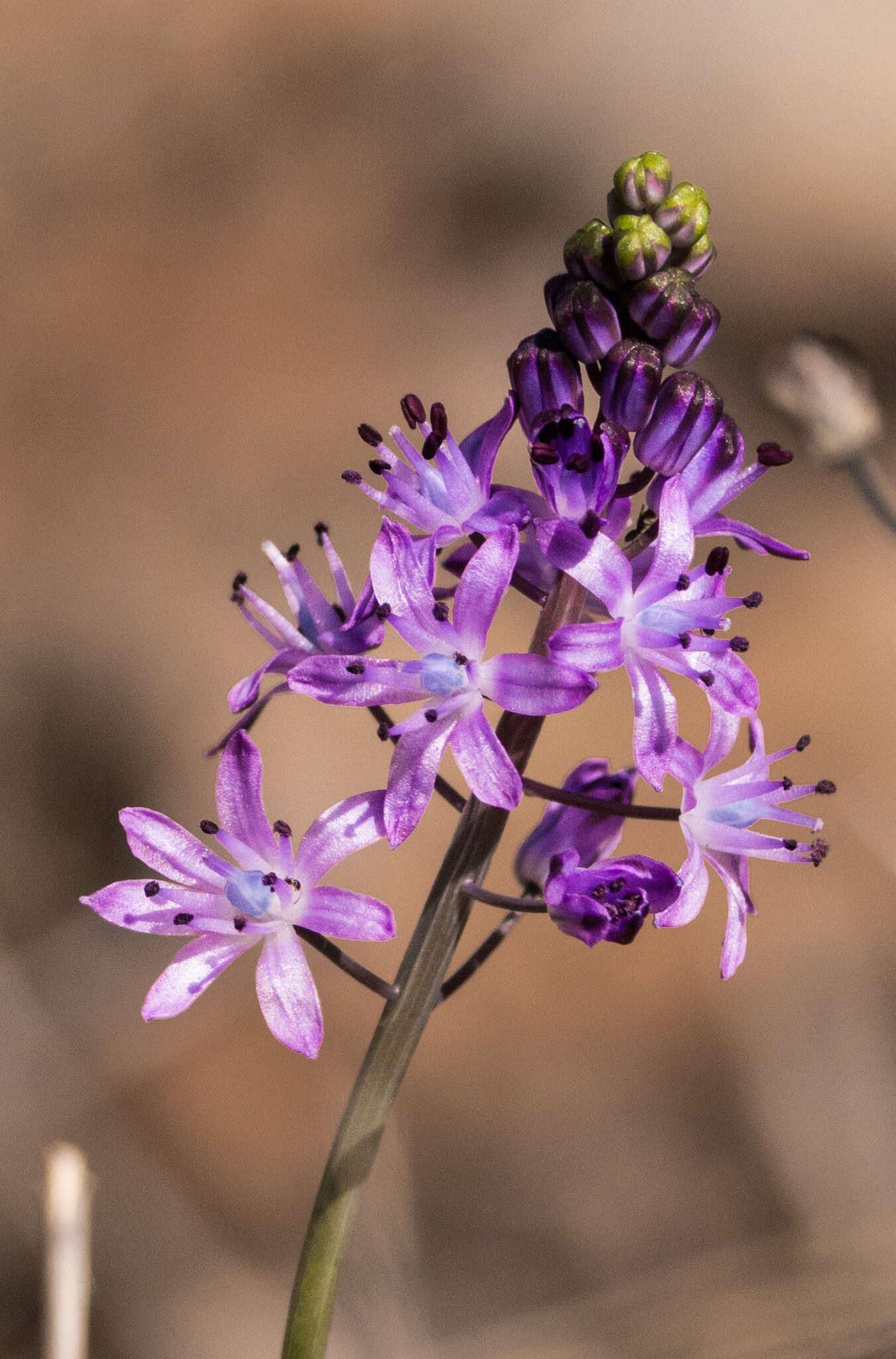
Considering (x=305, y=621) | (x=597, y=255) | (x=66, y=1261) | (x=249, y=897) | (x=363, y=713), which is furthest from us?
(x=363, y=713)

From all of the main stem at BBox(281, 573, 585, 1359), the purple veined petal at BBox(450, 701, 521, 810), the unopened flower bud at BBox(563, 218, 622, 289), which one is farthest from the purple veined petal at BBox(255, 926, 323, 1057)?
the unopened flower bud at BBox(563, 218, 622, 289)

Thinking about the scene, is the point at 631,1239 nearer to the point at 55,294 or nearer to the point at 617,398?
the point at 617,398

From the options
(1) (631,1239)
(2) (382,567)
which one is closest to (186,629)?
(1) (631,1239)

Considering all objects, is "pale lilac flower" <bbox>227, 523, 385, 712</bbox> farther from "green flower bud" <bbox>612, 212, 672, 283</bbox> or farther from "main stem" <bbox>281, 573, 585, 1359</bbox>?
"green flower bud" <bbox>612, 212, 672, 283</bbox>

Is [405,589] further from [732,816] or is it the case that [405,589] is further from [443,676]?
[732,816]

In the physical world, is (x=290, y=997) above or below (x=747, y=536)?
below

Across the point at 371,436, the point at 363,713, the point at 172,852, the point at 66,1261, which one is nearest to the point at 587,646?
the point at 371,436

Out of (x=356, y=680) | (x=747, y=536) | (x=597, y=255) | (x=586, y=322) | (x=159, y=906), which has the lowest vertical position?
(x=159, y=906)
